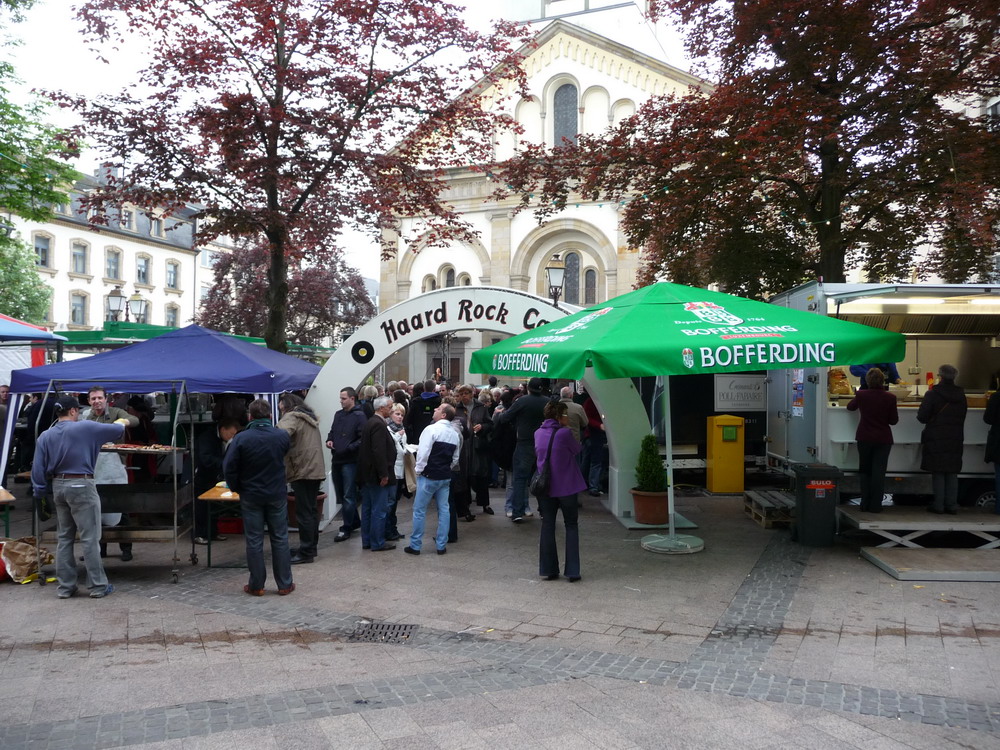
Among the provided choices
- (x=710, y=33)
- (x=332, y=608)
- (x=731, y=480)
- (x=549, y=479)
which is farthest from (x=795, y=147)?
(x=332, y=608)

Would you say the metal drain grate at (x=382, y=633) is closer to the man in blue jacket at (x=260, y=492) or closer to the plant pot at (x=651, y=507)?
the man in blue jacket at (x=260, y=492)

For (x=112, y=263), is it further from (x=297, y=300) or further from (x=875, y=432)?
(x=875, y=432)

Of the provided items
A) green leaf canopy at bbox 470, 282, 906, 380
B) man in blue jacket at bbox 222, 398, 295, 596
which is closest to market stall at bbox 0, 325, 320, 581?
man in blue jacket at bbox 222, 398, 295, 596

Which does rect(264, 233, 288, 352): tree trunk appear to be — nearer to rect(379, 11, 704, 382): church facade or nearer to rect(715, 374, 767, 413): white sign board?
rect(715, 374, 767, 413): white sign board

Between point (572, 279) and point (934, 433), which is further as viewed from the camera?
point (572, 279)

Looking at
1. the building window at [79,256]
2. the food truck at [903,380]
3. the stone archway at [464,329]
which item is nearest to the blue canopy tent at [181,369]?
the stone archway at [464,329]

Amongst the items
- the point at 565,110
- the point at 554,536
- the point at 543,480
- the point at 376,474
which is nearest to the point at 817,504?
the point at 554,536

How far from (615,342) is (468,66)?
8.32 m

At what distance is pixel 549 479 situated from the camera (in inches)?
297

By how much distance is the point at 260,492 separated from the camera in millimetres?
7395

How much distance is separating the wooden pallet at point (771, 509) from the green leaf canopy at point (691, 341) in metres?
2.71

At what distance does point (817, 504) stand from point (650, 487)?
194cm

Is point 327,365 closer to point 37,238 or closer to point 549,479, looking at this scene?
point 549,479

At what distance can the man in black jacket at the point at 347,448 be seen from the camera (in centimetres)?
926
